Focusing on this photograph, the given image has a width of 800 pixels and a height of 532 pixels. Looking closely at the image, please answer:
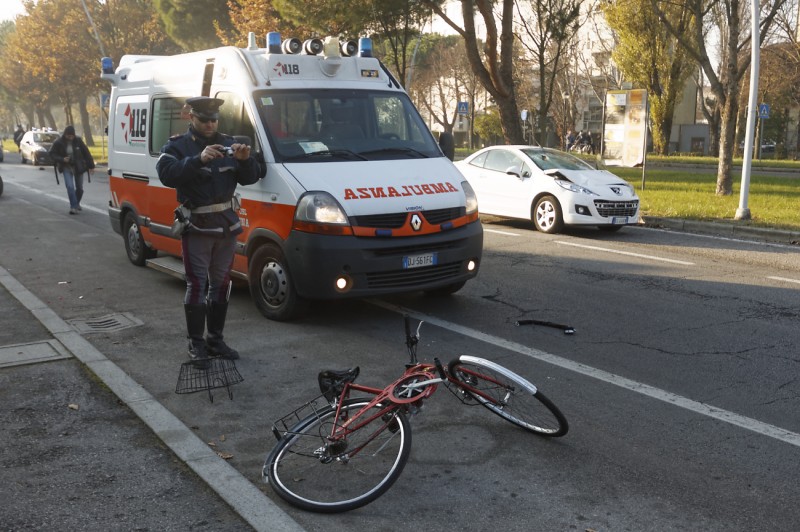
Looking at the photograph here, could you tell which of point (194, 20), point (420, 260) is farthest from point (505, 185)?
point (194, 20)

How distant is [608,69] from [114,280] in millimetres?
45537

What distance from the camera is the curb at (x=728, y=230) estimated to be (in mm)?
12680

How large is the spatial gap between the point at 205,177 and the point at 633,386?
3335mm

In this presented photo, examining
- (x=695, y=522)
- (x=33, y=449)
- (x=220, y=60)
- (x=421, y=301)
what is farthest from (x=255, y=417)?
(x=220, y=60)

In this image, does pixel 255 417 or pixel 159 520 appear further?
pixel 255 417

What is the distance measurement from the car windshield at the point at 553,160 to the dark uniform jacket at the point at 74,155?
847 centimetres

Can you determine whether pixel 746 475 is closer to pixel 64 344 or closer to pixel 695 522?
pixel 695 522

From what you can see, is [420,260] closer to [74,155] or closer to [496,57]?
[74,155]

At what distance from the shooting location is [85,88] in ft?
186

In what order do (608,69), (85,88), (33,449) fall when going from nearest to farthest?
(33,449), (608,69), (85,88)

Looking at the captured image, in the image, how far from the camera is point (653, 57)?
126ft

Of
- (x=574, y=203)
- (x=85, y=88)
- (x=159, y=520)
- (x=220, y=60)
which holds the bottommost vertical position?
(x=159, y=520)

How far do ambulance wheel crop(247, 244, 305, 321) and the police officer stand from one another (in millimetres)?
1084

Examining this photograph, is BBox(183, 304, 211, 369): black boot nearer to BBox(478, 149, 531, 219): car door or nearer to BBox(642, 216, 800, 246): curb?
BBox(478, 149, 531, 219): car door
